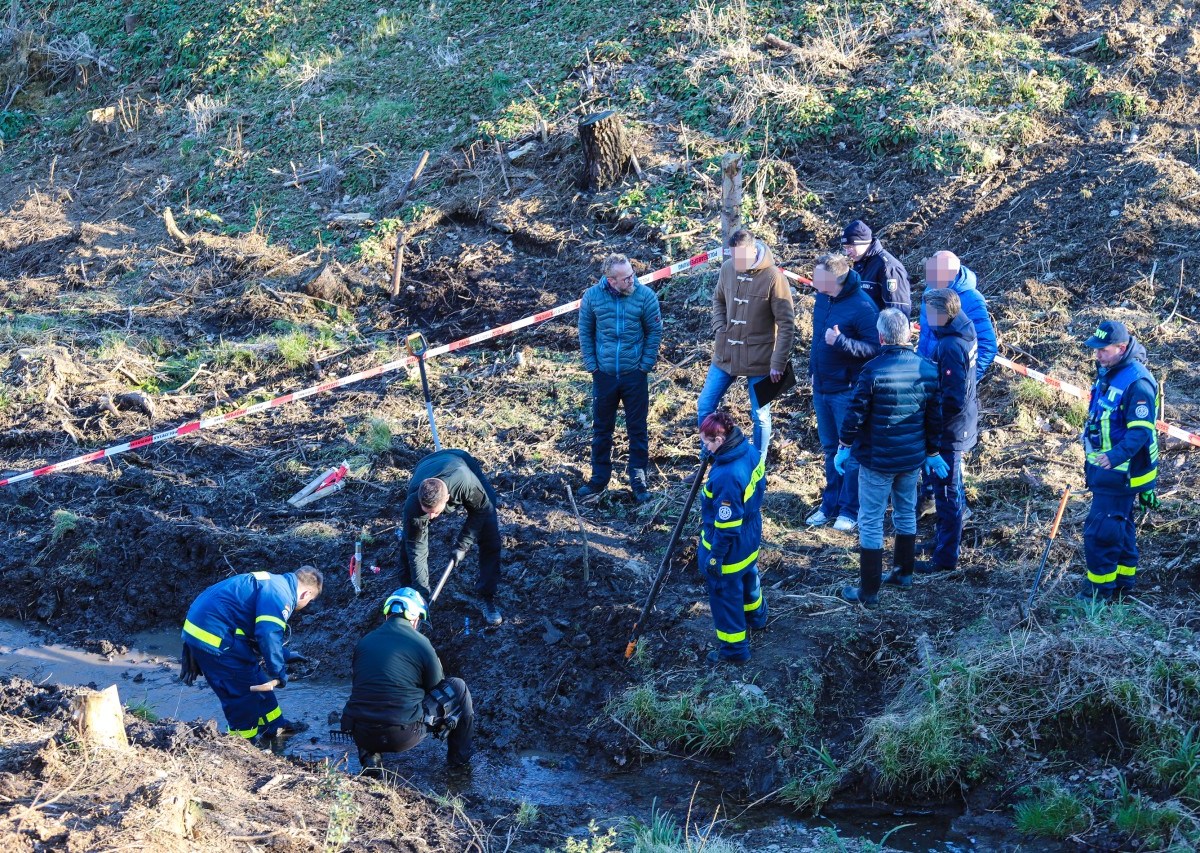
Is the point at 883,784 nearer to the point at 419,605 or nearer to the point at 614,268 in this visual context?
the point at 419,605

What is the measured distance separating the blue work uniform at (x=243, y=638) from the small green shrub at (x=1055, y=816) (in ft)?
13.2

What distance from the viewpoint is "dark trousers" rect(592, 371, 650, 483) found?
816 cm

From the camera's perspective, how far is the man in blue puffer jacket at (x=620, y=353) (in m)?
7.94

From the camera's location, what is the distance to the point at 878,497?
6484 mm

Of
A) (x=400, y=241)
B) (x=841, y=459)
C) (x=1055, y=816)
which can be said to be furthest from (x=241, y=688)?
(x=400, y=241)

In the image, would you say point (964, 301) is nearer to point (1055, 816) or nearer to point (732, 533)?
point (732, 533)

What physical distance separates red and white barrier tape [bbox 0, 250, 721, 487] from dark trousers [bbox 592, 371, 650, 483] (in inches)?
75.0

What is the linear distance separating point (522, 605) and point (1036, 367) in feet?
17.1

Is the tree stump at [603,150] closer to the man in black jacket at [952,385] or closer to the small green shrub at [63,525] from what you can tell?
the man in black jacket at [952,385]

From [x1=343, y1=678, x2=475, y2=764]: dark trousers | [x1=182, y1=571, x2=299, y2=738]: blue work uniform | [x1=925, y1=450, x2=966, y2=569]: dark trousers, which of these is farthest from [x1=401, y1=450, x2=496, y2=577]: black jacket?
[x1=925, y1=450, x2=966, y2=569]: dark trousers

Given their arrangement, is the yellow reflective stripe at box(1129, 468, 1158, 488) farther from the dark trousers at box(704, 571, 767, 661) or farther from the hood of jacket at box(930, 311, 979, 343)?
the dark trousers at box(704, 571, 767, 661)

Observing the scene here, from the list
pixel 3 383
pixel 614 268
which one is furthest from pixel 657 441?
pixel 3 383

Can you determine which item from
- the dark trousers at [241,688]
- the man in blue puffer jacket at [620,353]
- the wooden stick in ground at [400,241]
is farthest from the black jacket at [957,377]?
the wooden stick in ground at [400,241]

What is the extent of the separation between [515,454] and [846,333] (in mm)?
3253
